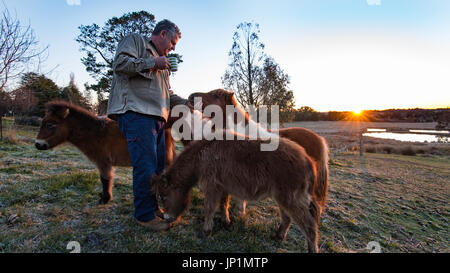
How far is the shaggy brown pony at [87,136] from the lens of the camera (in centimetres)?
366

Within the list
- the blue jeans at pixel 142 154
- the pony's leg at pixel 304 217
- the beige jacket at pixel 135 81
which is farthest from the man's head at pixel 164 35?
the pony's leg at pixel 304 217

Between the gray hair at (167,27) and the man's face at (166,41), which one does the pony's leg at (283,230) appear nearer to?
the man's face at (166,41)

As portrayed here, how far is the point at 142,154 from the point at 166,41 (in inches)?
76.0

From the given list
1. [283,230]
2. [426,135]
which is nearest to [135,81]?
[283,230]

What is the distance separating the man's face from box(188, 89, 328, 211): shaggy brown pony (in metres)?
1.71

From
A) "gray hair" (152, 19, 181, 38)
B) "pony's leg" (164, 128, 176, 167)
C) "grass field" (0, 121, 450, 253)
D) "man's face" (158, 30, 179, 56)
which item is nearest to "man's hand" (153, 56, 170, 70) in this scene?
"man's face" (158, 30, 179, 56)

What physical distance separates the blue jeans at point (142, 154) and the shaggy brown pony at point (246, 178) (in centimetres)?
19

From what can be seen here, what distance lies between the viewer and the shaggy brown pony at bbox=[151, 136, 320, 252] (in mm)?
2600

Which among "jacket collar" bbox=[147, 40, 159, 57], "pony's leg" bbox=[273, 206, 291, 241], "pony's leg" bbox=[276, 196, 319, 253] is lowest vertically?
"pony's leg" bbox=[273, 206, 291, 241]

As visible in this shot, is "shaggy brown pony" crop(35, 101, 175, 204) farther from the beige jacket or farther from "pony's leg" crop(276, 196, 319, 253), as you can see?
"pony's leg" crop(276, 196, 319, 253)

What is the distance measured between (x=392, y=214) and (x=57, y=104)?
7819mm

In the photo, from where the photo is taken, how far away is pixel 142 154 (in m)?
2.99
